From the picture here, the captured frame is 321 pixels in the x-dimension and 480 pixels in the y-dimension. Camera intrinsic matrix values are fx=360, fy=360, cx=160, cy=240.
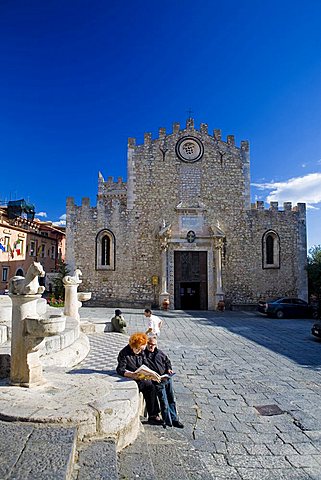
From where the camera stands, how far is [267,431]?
15.3ft

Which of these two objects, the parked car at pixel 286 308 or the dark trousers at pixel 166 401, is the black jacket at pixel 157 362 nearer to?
the dark trousers at pixel 166 401

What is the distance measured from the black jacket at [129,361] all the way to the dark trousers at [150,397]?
0.31m

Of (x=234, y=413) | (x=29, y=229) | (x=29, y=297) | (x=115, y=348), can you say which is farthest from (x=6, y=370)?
(x=29, y=229)

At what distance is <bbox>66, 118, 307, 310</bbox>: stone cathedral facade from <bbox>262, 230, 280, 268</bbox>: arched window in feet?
0.21

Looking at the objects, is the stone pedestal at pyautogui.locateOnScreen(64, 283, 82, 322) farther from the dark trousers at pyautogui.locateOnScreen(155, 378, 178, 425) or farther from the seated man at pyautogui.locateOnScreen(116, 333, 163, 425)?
the dark trousers at pyautogui.locateOnScreen(155, 378, 178, 425)

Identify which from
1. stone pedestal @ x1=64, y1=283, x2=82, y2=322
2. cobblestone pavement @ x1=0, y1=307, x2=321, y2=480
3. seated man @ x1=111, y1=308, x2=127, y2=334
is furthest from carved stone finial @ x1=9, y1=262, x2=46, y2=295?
seated man @ x1=111, y1=308, x2=127, y2=334

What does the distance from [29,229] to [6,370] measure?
103ft

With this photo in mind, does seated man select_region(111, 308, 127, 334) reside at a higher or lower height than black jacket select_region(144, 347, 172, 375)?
lower

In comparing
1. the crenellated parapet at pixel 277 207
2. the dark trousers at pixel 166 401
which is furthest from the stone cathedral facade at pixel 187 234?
the dark trousers at pixel 166 401

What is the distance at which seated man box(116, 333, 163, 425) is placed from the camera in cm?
475

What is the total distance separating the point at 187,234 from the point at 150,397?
18233mm

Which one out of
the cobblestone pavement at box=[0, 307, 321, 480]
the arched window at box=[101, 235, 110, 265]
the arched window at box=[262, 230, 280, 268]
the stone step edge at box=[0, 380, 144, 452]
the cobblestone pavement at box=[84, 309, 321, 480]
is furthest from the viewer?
the arched window at box=[262, 230, 280, 268]

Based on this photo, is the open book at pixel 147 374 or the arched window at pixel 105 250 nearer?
the open book at pixel 147 374

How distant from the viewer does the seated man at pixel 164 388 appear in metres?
4.68
